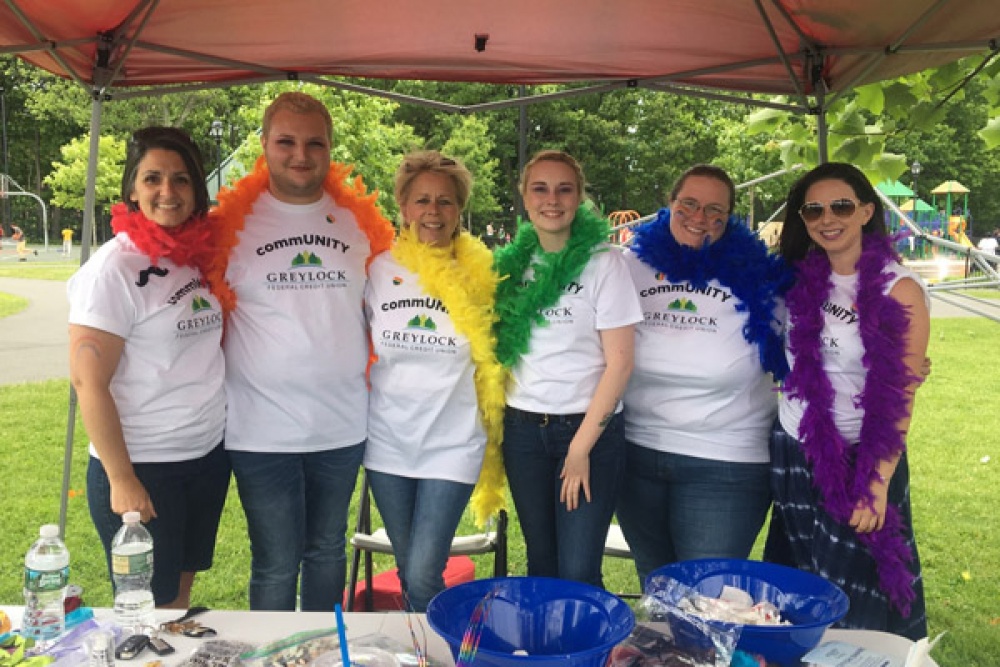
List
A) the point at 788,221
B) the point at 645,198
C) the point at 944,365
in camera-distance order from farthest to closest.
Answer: the point at 645,198
the point at 944,365
the point at 788,221

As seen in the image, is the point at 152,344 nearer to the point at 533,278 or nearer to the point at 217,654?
the point at 217,654

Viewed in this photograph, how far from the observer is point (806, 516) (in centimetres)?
240

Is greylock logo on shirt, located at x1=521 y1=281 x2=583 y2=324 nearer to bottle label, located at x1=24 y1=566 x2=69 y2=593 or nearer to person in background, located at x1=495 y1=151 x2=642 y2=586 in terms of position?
person in background, located at x1=495 y1=151 x2=642 y2=586

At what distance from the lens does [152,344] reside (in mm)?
2174

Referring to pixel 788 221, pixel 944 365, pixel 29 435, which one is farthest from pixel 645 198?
pixel 788 221

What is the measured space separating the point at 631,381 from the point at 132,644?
1.53 meters

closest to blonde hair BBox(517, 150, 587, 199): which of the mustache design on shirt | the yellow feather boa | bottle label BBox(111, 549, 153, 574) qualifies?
the yellow feather boa

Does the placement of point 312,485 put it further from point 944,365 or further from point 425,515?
point 944,365

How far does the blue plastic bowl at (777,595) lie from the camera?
143cm

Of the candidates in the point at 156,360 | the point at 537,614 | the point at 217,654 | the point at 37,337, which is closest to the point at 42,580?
the point at 217,654

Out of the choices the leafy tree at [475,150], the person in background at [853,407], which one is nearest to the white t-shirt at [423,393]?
the person in background at [853,407]

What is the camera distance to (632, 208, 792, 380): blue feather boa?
7.91 ft

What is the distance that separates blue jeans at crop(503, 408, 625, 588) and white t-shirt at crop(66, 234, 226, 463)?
0.89 metres

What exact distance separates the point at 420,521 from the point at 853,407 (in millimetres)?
1273
